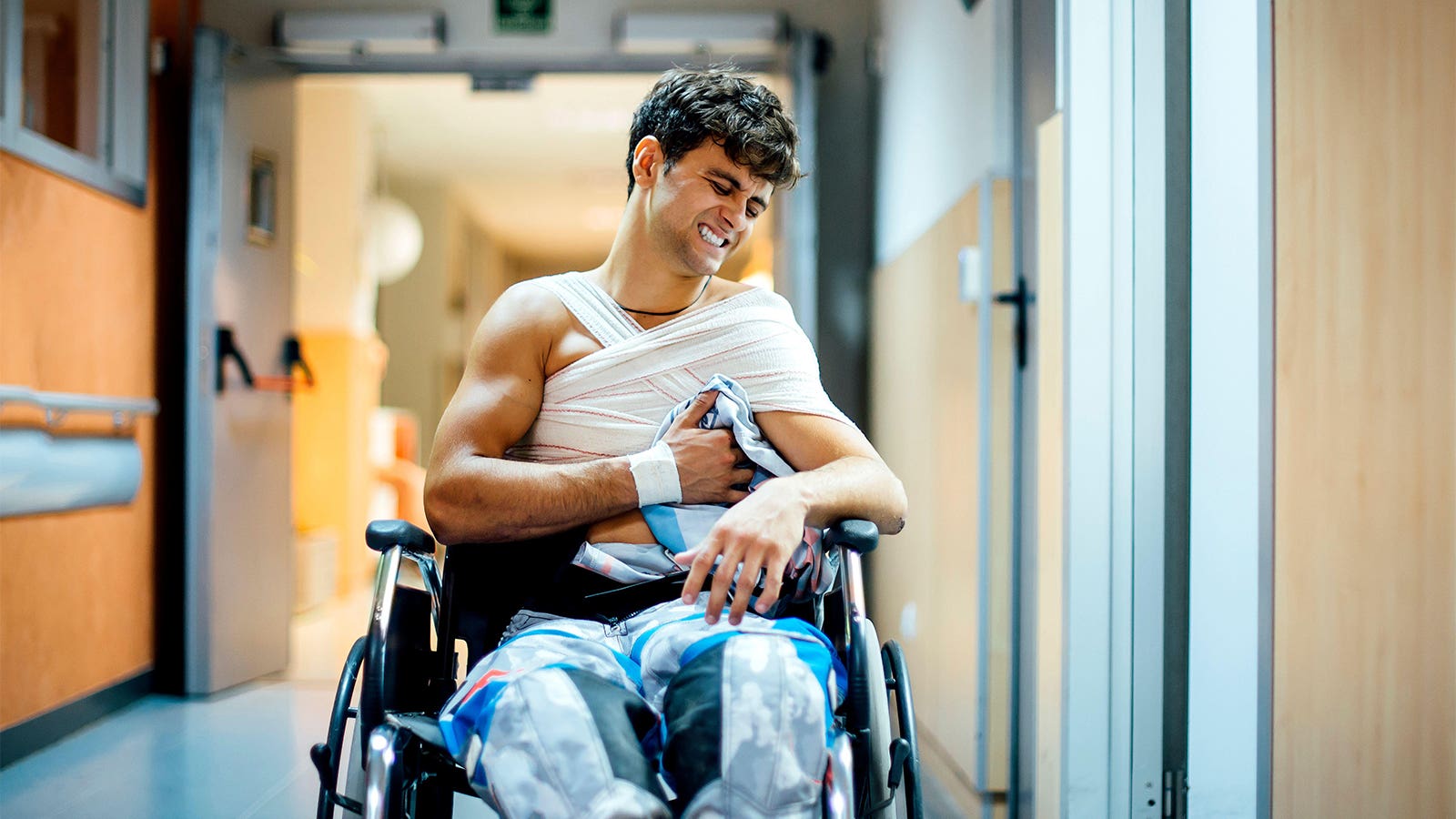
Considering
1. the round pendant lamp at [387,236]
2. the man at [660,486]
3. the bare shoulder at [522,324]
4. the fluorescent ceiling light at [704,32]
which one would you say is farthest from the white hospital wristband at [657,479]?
the round pendant lamp at [387,236]

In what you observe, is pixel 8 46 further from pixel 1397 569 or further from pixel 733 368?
pixel 1397 569

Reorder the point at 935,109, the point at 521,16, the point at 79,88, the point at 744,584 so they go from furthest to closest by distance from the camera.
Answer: the point at 521,16 → the point at 79,88 → the point at 935,109 → the point at 744,584

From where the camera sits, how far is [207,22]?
11.2 ft

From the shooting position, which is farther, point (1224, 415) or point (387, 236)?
point (387, 236)

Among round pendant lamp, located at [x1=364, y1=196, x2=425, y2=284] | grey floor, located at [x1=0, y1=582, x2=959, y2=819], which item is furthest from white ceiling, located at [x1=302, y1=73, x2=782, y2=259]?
grey floor, located at [x1=0, y1=582, x2=959, y2=819]

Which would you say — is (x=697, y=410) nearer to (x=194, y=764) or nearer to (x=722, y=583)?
(x=722, y=583)

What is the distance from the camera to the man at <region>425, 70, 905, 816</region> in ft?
3.21

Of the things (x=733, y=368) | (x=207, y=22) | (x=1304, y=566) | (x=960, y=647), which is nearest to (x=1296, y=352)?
(x=1304, y=566)

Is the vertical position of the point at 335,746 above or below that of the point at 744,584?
below

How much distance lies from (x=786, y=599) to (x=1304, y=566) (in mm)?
695

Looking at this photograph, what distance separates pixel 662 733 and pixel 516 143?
5.96m

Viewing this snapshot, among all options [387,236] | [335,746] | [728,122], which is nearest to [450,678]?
[335,746]

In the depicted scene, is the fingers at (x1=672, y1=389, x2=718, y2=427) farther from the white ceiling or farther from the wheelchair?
the white ceiling

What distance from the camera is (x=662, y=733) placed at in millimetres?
1104
